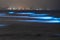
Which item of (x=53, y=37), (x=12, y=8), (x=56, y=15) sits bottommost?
(x=53, y=37)

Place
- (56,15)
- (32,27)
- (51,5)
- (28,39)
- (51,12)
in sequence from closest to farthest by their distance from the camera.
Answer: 1. (28,39)
2. (32,27)
3. (56,15)
4. (51,12)
5. (51,5)

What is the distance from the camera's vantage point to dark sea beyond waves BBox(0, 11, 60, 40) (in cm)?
103

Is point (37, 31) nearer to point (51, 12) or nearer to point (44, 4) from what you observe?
point (51, 12)

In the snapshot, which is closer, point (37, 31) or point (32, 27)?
point (37, 31)

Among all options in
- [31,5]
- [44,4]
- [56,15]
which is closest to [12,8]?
[31,5]

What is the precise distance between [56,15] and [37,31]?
36 cm

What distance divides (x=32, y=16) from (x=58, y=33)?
44cm

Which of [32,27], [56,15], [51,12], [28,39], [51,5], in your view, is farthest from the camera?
[51,5]

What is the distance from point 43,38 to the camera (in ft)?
3.30

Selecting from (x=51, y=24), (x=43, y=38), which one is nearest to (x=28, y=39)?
(x=43, y=38)

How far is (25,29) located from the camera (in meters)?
1.20

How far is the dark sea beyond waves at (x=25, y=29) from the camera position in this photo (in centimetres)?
103

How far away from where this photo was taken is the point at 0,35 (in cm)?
108

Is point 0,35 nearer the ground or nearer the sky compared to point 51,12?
nearer the ground
